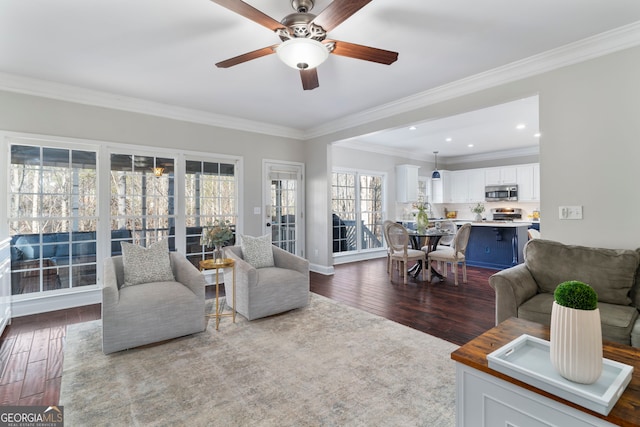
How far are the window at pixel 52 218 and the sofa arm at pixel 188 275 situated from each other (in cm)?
149

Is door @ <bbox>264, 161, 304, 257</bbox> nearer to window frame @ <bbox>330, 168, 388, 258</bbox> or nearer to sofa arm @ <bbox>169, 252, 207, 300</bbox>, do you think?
window frame @ <bbox>330, 168, 388, 258</bbox>

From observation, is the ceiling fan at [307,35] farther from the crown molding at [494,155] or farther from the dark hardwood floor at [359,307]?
the crown molding at [494,155]

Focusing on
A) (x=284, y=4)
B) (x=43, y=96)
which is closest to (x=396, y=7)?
(x=284, y=4)

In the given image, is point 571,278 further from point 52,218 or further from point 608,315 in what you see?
point 52,218

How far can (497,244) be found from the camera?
20.5ft

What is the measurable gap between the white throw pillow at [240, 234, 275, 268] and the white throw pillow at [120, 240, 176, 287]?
88 centimetres

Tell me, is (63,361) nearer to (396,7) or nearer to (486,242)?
(396,7)

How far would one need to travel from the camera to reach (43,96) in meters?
3.73

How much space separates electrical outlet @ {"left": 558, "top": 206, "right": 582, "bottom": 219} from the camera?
297cm

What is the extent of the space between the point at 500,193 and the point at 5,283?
9645mm

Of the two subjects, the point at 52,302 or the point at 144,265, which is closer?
the point at 144,265

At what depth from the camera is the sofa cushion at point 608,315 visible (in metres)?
2.14

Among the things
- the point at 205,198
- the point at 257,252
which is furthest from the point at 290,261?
the point at 205,198

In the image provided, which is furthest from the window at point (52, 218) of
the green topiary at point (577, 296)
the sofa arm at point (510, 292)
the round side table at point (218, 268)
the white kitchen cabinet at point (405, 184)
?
the white kitchen cabinet at point (405, 184)
